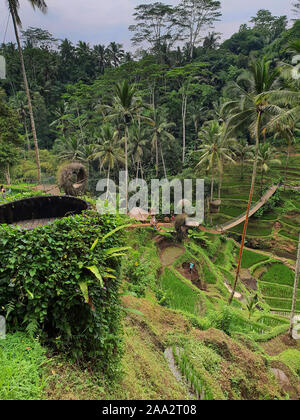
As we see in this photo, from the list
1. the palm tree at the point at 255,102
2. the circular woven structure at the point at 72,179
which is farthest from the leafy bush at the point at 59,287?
the palm tree at the point at 255,102

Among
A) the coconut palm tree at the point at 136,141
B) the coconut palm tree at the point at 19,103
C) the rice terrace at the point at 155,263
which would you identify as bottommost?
the rice terrace at the point at 155,263

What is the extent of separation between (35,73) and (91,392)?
160 feet

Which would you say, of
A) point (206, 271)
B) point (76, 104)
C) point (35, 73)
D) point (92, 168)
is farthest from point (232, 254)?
point (35, 73)

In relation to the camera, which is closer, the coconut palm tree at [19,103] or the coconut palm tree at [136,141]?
the coconut palm tree at [136,141]

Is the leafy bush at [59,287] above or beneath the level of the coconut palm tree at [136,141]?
beneath

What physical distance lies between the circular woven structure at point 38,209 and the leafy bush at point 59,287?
2423 mm

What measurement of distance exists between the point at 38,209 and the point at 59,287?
3737mm

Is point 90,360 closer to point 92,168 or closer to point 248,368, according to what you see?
point 248,368

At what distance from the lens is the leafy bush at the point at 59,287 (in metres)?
2.79

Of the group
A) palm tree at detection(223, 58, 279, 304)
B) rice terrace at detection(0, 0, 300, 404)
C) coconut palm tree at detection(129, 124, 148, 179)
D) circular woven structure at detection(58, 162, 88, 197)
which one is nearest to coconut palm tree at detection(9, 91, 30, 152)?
rice terrace at detection(0, 0, 300, 404)

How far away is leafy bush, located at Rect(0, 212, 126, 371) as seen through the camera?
2.79 meters

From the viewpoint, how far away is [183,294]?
11258mm

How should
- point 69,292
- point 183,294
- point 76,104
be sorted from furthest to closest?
1. point 76,104
2. point 183,294
3. point 69,292

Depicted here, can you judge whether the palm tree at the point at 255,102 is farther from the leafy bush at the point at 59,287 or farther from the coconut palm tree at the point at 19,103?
the coconut palm tree at the point at 19,103
